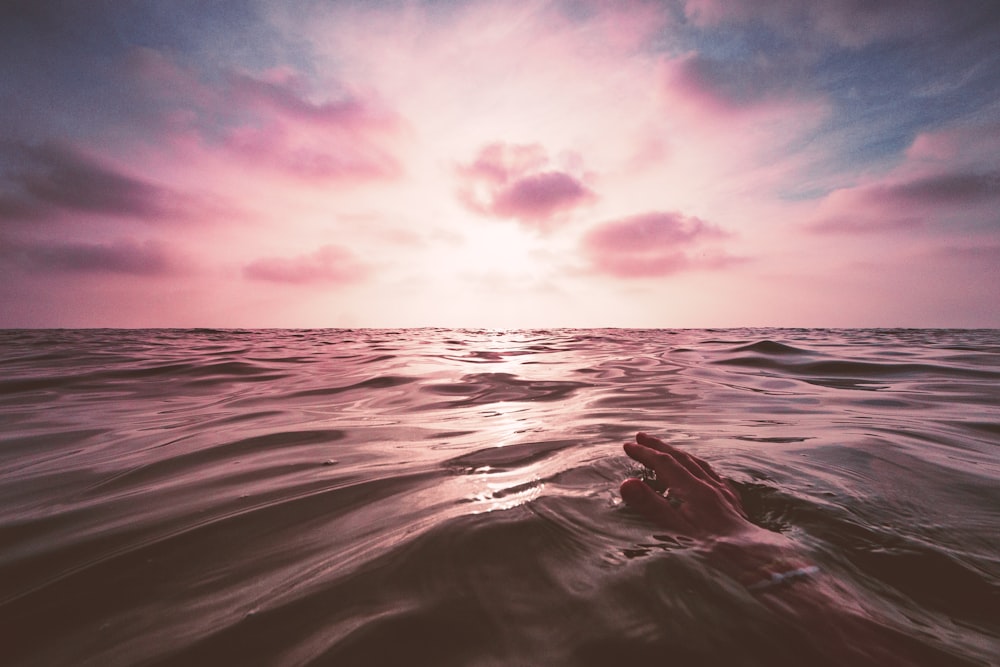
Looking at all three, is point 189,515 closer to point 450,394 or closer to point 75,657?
point 75,657

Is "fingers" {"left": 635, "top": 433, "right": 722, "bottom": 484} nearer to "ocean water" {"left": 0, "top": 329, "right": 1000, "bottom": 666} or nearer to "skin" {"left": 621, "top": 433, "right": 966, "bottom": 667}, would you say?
"skin" {"left": 621, "top": 433, "right": 966, "bottom": 667}

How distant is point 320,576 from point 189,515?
0.95m

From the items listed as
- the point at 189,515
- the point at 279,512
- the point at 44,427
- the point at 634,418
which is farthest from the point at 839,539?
the point at 44,427

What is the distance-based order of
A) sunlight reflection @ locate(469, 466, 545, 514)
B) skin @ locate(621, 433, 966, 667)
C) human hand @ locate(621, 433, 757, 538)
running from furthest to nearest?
1. sunlight reflection @ locate(469, 466, 545, 514)
2. human hand @ locate(621, 433, 757, 538)
3. skin @ locate(621, 433, 966, 667)

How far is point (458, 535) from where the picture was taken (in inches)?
61.6

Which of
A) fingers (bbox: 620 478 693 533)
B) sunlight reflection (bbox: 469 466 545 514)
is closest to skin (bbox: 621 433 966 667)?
fingers (bbox: 620 478 693 533)

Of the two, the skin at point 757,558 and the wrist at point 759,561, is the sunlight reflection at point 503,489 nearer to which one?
the skin at point 757,558

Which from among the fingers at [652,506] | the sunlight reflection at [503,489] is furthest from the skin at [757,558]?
the sunlight reflection at [503,489]

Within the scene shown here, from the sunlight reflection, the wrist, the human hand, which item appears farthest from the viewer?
the sunlight reflection

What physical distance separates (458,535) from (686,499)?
93cm

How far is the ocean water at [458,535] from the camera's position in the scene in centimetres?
108

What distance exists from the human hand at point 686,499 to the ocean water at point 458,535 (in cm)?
10

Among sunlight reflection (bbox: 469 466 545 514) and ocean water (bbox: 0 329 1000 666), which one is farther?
sunlight reflection (bbox: 469 466 545 514)

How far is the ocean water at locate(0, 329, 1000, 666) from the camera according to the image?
1.08m
